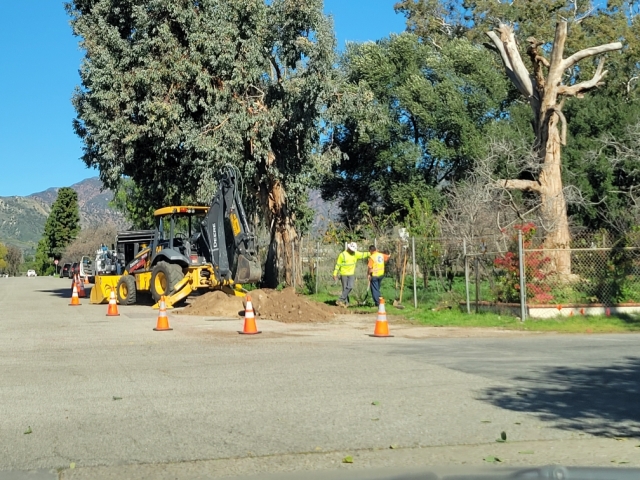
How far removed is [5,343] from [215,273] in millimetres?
8865

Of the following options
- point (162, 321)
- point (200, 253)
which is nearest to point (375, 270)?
point (200, 253)

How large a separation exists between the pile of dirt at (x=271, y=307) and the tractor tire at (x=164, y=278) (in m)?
1.54

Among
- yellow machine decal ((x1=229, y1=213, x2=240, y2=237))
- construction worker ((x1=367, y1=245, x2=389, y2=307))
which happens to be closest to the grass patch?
construction worker ((x1=367, y1=245, x2=389, y2=307))

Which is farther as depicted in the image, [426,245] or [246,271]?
[426,245]

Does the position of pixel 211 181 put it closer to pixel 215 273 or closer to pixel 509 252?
pixel 215 273

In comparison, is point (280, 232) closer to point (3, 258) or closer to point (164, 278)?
point (164, 278)

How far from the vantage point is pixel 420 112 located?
136 ft

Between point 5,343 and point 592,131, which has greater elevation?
point 592,131

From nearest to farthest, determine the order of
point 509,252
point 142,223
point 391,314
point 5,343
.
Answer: point 5,343, point 509,252, point 391,314, point 142,223

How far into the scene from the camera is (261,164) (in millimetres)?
31047

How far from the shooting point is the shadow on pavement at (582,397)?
7992 millimetres

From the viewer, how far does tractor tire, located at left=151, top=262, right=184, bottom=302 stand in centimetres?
2397

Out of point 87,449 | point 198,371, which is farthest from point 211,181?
point 87,449

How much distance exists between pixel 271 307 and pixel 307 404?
1193cm
